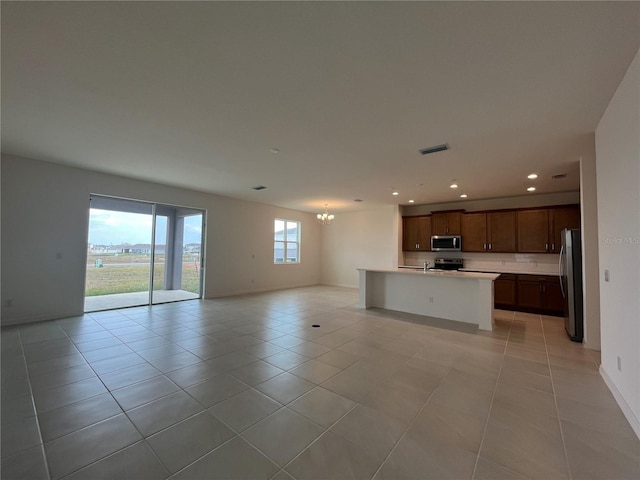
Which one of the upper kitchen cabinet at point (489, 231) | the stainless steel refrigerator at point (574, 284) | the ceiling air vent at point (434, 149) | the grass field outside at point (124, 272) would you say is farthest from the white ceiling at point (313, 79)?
the upper kitchen cabinet at point (489, 231)

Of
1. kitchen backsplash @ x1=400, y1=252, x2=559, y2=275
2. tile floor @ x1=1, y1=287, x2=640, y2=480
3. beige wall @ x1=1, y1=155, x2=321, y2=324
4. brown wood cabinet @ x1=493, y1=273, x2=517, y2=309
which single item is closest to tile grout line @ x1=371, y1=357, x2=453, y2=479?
tile floor @ x1=1, y1=287, x2=640, y2=480

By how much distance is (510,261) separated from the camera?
6625mm

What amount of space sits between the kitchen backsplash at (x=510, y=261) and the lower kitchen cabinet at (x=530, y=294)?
1.56 feet

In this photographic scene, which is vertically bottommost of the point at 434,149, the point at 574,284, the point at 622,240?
the point at 574,284

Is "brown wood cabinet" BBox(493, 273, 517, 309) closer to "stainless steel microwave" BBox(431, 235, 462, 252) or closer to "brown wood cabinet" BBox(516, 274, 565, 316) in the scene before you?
"brown wood cabinet" BBox(516, 274, 565, 316)

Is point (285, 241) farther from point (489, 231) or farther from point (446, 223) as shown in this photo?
point (489, 231)

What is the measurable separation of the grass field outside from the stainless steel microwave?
21.3 ft

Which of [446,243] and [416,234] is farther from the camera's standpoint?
[416,234]

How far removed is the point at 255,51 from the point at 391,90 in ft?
3.97

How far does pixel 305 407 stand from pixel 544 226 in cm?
663

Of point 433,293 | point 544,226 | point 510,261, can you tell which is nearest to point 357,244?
point 433,293

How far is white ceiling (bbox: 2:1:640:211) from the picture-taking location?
167 cm

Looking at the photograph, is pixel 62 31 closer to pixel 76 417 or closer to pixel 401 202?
pixel 76 417

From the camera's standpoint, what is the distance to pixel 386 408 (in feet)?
7.14
